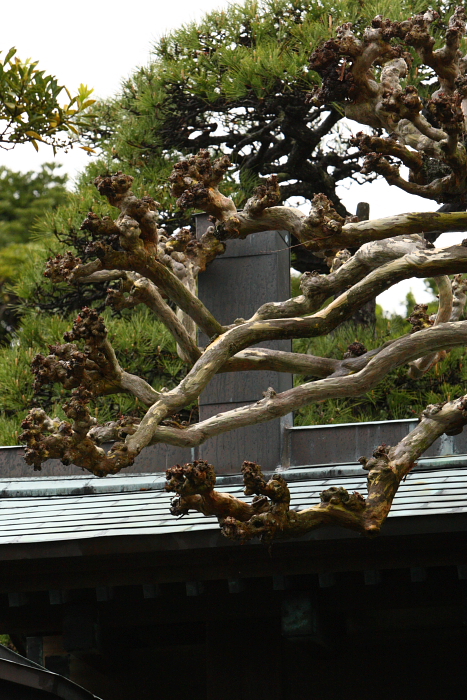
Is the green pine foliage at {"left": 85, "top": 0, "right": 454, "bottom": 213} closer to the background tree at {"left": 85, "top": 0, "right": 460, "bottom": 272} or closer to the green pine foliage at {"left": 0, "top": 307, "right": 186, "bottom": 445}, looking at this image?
the background tree at {"left": 85, "top": 0, "right": 460, "bottom": 272}

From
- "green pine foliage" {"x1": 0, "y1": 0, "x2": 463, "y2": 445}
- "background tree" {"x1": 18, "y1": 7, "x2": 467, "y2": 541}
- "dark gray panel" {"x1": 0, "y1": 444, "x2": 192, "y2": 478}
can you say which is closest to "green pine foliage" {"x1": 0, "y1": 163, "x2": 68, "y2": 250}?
"green pine foliage" {"x1": 0, "y1": 0, "x2": 463, "y2": 445}

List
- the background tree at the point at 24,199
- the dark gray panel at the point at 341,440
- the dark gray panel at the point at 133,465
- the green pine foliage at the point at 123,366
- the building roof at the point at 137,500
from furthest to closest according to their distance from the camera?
the background tree at the point at 24,199, the green pine foliage at the point at 123,366, the dark gray panel at the point at 133,465, the dark gray panel at the point at 341,440, the building roof at the point at 137,500

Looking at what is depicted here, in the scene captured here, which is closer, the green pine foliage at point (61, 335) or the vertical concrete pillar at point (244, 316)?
the vertical concrete pillar at point (244, 316)

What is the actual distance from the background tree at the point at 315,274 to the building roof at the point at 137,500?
1.88 feet

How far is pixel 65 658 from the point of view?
6.36 metres

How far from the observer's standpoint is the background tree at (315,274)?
4.48 metres

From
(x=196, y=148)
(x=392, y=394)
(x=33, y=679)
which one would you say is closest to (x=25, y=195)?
(x=196, y=148)

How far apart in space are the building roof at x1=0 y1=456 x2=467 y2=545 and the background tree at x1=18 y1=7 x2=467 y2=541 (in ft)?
1.88

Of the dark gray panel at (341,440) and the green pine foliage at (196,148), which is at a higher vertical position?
the green pine foliage at (196,148)

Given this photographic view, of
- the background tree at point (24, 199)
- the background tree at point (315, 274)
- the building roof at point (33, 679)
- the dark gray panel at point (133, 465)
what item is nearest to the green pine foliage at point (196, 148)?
the dark gray panel at point (133, 465)

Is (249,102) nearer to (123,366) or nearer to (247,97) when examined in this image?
(247,97)

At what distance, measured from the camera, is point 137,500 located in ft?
20.4

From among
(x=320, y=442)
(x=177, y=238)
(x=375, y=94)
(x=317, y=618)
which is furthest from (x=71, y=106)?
(x=317, y=618)

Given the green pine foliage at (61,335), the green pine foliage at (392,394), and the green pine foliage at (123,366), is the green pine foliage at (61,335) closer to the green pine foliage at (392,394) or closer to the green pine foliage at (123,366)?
the green pine foliage at (123,366)
